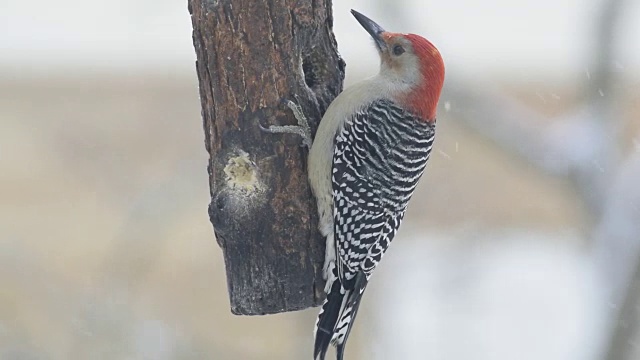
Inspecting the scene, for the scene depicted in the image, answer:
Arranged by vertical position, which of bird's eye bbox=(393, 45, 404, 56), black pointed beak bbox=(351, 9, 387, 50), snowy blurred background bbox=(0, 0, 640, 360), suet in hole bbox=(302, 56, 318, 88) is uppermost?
black pointed beak bbox=(351, 9, 387, 50)

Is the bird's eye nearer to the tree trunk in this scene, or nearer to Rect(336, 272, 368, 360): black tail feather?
the tree trunk

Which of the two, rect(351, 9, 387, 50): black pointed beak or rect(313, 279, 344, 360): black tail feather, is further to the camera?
rect(351, 9, 387, 50): black pointed beak

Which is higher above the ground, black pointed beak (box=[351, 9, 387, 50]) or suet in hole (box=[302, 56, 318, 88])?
black pointed beak (box=[351, 9, 387, 50])

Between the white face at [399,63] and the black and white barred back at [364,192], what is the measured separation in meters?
0.14

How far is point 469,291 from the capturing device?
7.70m

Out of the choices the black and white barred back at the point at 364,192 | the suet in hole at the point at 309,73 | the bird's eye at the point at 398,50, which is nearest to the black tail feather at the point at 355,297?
the black and white barred back at the point at 364,192

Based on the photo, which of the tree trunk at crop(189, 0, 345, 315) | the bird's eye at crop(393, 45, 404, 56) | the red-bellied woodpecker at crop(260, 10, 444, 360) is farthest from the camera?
the bird's eye at crop(393, 45, 404, 56)

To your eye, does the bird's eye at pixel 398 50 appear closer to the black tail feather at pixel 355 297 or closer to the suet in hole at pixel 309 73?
the suet in hole at pixel 309 73

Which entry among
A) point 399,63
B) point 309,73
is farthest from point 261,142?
point 399,63

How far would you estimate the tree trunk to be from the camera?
3.66 m

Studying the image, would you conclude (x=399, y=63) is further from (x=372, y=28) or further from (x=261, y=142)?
(x=261, y=142)

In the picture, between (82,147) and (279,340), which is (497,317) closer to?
(279,340)

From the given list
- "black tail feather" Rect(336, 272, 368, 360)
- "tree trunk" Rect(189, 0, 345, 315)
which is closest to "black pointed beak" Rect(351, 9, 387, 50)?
"tree trunk" Rect(189, 0, 345, 315)

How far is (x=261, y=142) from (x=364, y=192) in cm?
53
